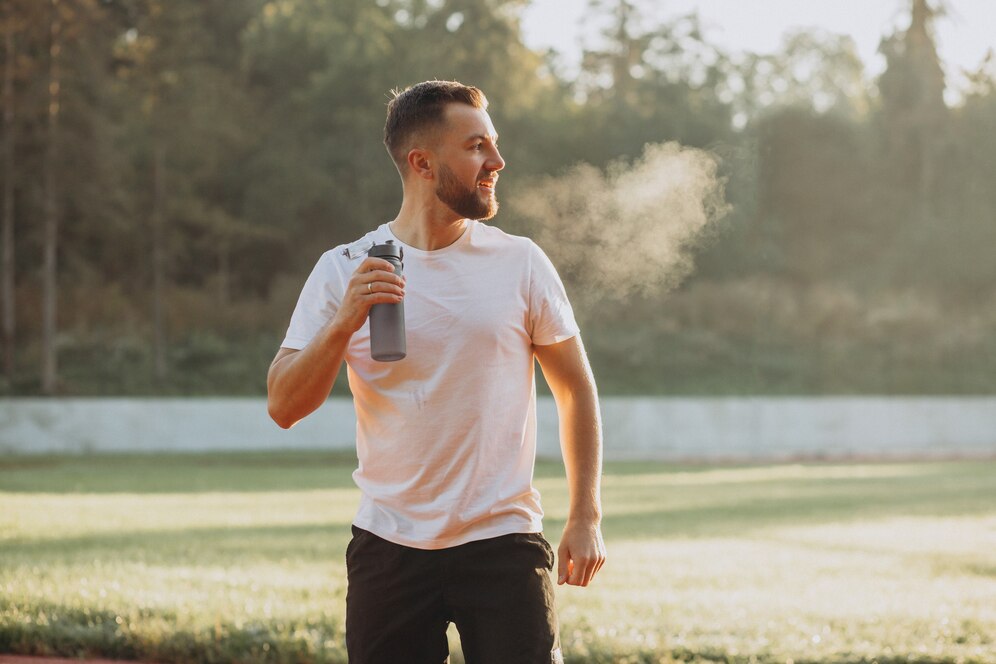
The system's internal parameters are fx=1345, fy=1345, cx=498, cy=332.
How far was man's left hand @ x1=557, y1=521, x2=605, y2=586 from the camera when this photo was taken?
3.14 metres

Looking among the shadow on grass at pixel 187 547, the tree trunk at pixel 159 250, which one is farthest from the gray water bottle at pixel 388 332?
the tree trunk at pixel 159 250

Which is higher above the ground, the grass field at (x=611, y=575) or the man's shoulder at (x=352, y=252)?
the man's shoulder at (x=352, y=252)

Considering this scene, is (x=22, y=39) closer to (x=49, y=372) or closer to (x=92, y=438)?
(x=49, y=372)

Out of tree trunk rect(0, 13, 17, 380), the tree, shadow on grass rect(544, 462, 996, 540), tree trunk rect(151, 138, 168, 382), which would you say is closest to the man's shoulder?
shadow on grass rect(544, 462, 996, 540)

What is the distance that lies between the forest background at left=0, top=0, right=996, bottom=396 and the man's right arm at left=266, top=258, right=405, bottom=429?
31.6 metres

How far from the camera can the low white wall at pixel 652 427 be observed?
102ft

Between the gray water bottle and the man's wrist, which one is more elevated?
the gray water bottle

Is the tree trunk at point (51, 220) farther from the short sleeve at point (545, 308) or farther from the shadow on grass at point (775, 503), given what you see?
the short sleeve at point (545, 308)

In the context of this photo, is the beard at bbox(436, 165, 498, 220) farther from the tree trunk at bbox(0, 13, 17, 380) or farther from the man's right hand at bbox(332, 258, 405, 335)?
the tree trunk at bbox(0, 13, 17, 380)

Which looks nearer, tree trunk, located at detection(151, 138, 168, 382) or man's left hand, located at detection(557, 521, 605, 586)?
man's left hand, located at detection(557, 521, 605, 586)

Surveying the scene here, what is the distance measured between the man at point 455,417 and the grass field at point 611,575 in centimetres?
327

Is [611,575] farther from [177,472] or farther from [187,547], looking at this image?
[177,472]

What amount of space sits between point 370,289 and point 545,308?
455mm

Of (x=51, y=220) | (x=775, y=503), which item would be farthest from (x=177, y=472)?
(x=51, y=220)
